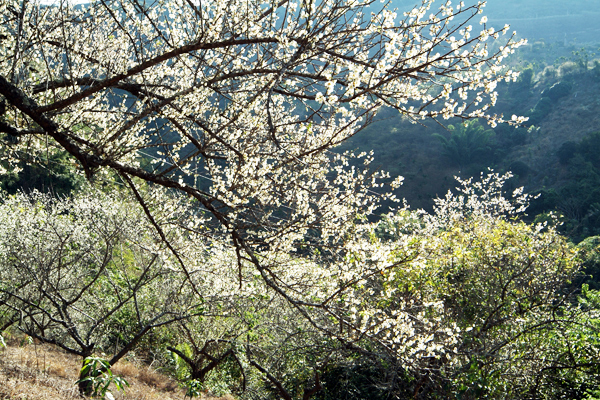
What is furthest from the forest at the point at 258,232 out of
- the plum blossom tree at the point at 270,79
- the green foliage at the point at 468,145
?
the green foliage at the point at 468,145

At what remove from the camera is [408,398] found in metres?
5.75

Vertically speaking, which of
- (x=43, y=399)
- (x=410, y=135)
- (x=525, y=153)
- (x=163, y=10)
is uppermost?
(x=410, y=135)

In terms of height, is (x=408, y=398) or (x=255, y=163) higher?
(x=255, y=163)

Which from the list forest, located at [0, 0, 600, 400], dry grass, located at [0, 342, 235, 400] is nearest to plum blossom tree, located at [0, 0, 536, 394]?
forest, located at [0, 0, 600, 400]

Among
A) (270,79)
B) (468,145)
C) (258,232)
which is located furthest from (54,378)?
(468,145)

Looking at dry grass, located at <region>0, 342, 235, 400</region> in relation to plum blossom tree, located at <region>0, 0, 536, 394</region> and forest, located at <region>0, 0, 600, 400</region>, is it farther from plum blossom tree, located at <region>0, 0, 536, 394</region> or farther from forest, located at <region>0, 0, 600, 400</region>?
plum blossom tree, located at <region>0, 0, 536, 394</region>

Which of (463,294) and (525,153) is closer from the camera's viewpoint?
(463,294)

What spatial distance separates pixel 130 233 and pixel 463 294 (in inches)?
210

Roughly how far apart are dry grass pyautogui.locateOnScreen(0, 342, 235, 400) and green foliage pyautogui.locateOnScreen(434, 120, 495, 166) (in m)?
36.9

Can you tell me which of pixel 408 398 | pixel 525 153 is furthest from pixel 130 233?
A: pixel 525 153

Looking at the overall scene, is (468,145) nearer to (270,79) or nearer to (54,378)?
(54,378)

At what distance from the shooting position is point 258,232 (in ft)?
11.8

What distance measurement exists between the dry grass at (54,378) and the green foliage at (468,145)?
36869 mm

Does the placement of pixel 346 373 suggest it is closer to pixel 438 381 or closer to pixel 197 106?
pixel 438 381
